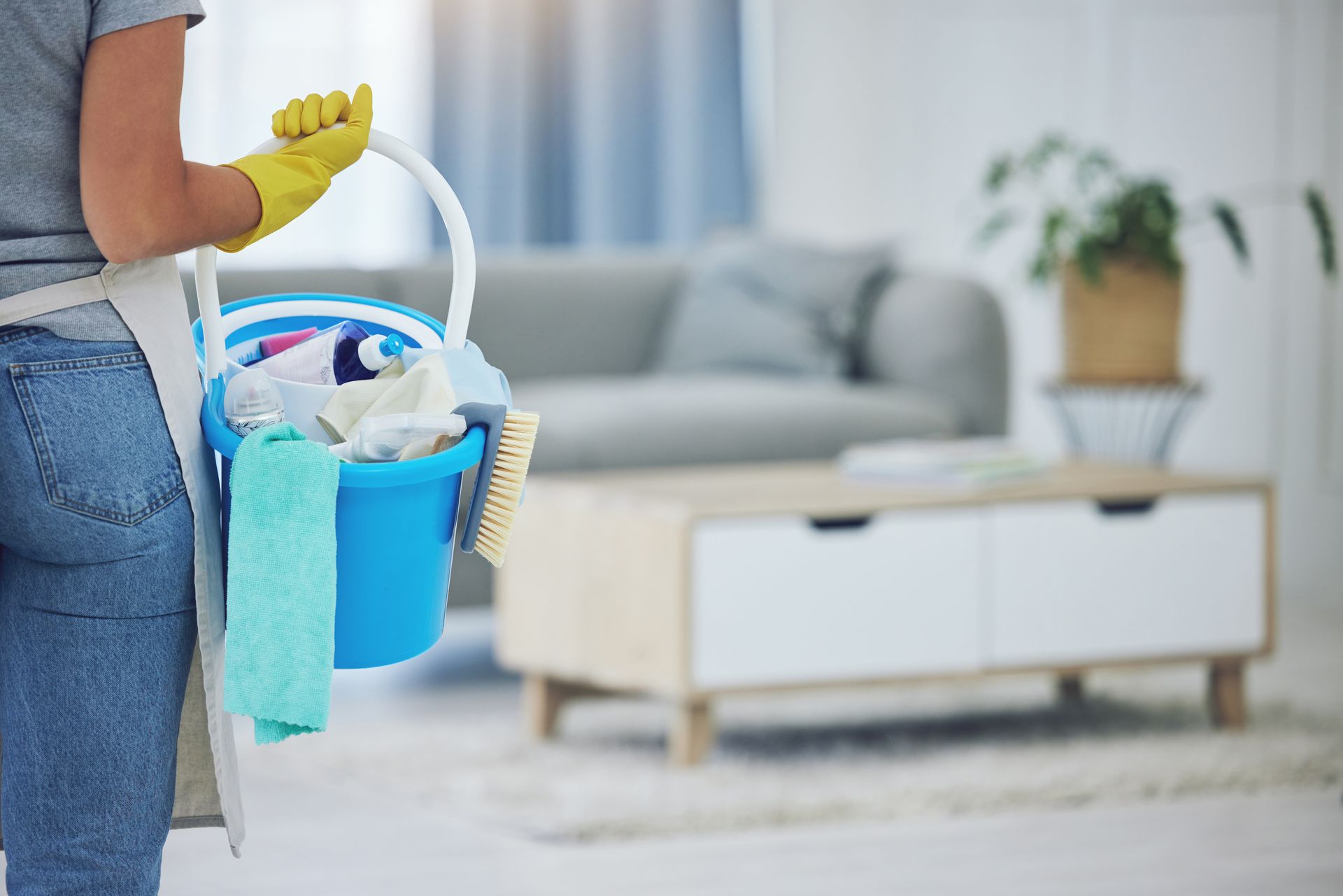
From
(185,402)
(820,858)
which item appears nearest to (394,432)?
(185,402)

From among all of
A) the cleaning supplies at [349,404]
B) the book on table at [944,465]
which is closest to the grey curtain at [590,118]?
the book on table at [944,465]

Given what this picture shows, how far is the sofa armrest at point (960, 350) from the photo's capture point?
10.0ft

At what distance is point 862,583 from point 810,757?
0.88 feet

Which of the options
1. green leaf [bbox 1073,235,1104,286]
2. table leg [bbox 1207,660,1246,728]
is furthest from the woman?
green leaf [bbox 1073,235,1104,286]

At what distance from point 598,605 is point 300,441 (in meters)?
1.39

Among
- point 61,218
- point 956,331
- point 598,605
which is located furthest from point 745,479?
point 61,218

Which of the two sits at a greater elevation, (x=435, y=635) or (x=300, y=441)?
(x=300, y=441)

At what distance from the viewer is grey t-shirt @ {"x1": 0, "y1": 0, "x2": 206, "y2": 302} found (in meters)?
0.79

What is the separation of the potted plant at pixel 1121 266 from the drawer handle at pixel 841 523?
1148mm

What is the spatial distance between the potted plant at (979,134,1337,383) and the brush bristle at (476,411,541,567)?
2.38m

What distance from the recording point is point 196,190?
84 centimetres

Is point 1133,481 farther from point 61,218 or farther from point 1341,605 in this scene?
point 61,218

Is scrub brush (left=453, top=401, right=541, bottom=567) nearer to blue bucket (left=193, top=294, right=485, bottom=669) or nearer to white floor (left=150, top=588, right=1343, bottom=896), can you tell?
blue bucket (left=193, top=294, right=485, bottom=669)

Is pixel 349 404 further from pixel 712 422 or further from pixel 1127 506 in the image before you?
pixel 712 422
